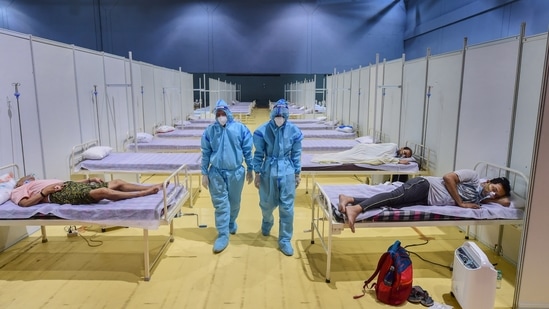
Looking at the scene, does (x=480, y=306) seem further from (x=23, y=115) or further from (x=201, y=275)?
(x=23, y=115)

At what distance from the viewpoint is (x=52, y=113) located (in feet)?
15.7

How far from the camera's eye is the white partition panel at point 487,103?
373 cm

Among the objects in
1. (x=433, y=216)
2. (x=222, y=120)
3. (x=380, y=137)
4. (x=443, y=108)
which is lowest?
(x=433, y=216)

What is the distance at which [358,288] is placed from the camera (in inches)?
129

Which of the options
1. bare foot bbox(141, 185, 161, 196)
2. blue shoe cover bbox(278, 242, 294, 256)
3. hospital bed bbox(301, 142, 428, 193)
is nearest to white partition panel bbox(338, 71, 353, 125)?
hospital bed bbox(301, 142, 428, 193)

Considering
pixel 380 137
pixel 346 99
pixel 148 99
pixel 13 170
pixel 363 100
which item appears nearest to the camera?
pixel 13 170

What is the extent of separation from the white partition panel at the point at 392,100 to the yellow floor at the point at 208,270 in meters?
2.38

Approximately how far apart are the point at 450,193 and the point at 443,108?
1.71 metres

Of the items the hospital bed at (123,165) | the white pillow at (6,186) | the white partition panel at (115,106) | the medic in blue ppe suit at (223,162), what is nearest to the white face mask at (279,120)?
the medic in blue ppe suit at (223,162)

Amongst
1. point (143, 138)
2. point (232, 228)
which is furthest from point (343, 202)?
point (143, 138)

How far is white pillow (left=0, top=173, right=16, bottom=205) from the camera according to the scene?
11.5 feet

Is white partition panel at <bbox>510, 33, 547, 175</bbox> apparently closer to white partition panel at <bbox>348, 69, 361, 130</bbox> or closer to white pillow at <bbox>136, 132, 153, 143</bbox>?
white partition panel at <bbox>348, 69, 361, 130</bbox>

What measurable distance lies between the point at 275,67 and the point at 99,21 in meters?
7.13

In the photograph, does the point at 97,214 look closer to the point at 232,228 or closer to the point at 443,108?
the point at 232,228
